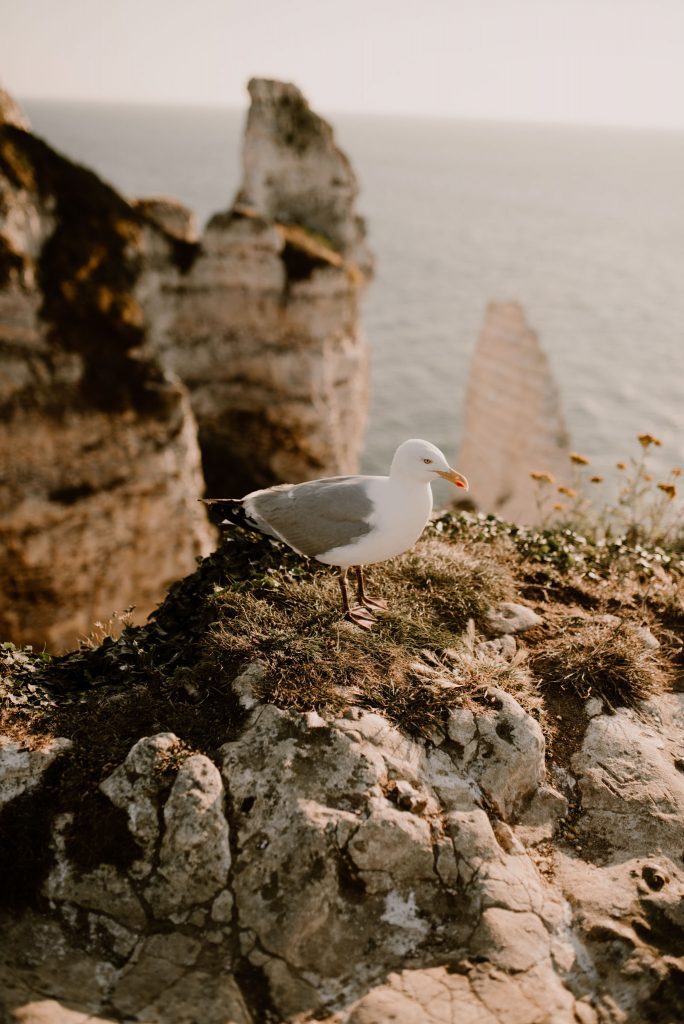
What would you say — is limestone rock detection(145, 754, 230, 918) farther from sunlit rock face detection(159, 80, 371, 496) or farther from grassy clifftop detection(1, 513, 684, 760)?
sunlit rock face detection(159, 80, 371, 496)

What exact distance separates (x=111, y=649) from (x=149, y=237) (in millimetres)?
13732

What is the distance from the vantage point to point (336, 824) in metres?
3.29

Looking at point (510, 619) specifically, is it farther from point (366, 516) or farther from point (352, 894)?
point (352, 894)

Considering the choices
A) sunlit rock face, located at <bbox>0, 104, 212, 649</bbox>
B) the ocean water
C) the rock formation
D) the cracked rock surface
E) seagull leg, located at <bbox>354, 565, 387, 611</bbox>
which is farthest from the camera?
the ocean water

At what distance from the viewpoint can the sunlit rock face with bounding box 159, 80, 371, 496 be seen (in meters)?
17.0

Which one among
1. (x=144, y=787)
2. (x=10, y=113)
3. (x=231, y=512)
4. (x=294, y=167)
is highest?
(x=10, y=113)

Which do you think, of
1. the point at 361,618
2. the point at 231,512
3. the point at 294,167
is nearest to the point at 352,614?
the point at 361,618

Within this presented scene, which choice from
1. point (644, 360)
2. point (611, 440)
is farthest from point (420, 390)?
point (644, 360)

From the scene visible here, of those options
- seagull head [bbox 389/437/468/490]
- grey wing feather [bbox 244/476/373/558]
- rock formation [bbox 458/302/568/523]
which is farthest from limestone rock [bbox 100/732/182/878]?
rock formation [bbox 458/302/568/523]

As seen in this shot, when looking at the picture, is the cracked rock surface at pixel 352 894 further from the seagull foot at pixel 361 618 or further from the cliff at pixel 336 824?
the seagull foot at pixel 361 618

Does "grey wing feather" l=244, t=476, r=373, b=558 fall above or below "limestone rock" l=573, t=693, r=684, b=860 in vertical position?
above

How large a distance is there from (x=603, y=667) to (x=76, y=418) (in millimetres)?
10254

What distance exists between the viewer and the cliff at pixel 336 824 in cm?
295

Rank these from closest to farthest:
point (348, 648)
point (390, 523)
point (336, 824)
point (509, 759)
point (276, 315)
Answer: point (336, 824)
point (509, 759)
point (348, 648)
point (390, 523)
point (276, 315)
